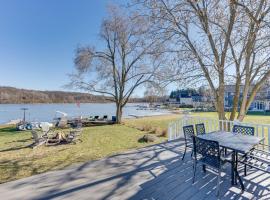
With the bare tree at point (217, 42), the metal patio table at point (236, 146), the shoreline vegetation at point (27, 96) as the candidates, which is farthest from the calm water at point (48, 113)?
the metal patio table at point (236, 146)

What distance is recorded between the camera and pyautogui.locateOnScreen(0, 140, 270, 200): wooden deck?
9.89 feet

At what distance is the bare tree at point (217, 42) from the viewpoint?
634 cm

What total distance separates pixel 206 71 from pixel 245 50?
142cm

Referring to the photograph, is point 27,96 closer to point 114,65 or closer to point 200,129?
point 114,65

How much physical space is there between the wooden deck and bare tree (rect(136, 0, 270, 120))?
12.7 feet

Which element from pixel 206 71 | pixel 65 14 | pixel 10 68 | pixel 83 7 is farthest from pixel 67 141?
pixel 10 68

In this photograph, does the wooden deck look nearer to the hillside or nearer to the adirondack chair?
the adirondack chair

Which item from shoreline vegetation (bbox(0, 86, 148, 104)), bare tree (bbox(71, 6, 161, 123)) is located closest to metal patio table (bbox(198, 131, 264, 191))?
bare tree (bbox(71, 6, 161, 123))

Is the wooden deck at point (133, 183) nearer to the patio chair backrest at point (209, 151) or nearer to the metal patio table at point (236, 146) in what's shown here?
the metal patio table at point (236, 146)

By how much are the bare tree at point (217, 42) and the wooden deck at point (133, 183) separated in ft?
12.7

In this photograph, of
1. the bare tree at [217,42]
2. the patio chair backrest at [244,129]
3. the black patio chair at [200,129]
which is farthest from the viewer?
the bare tree at [217,42]

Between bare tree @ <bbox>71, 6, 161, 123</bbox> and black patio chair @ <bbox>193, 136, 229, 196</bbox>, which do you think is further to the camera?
bare tree @ <bbox>71, 6, 161, 123</bbox>

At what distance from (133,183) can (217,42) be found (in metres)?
6.35

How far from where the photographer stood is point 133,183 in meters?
3.45
